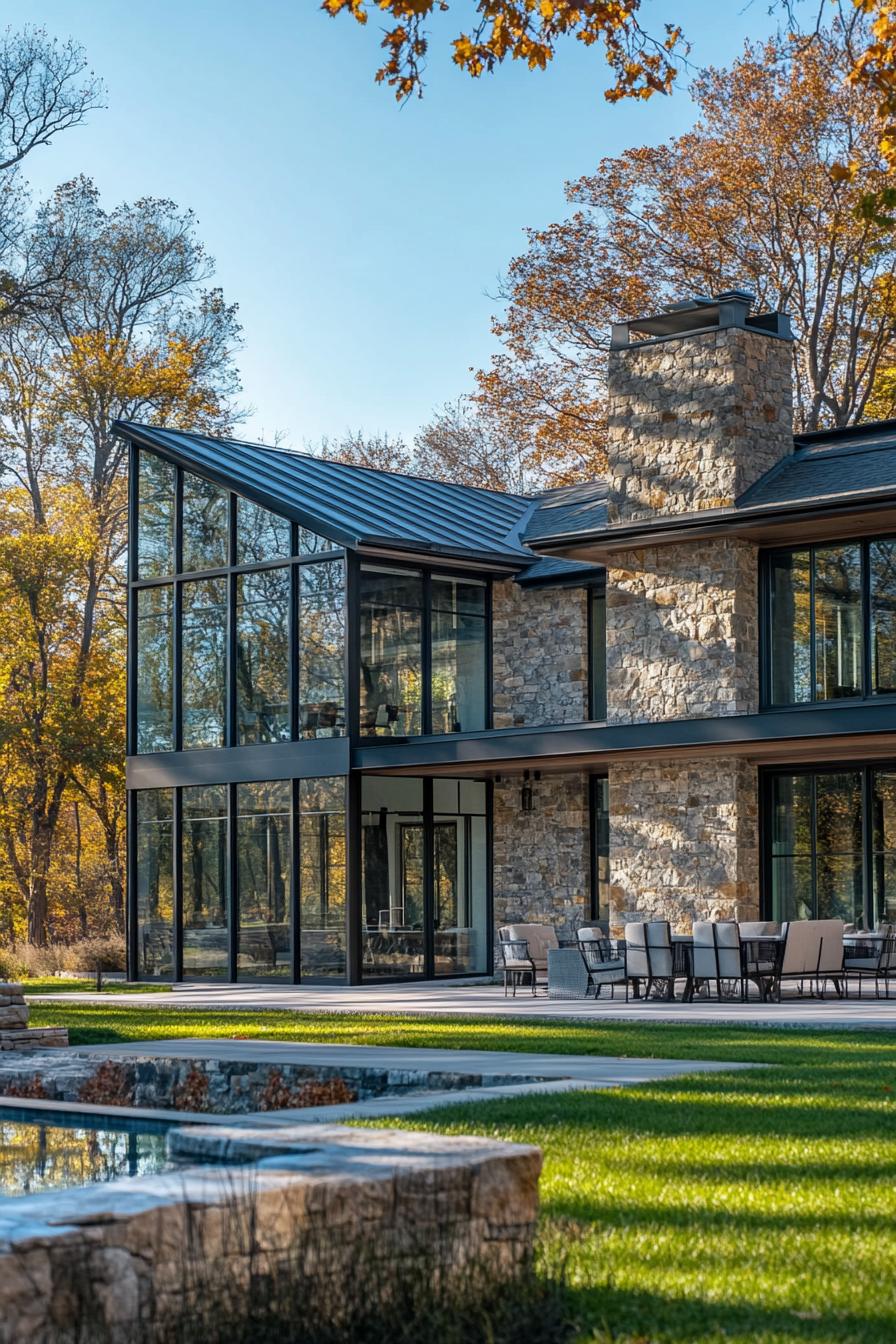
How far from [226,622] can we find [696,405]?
24.2 feet

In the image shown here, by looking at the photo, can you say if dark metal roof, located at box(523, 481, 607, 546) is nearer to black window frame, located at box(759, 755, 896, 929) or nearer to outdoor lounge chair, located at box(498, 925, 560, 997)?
black window frame, located at box(759, 755, 896, 929)

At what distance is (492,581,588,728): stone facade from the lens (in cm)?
2425

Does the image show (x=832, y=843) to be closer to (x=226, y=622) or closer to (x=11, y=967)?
(x=226, y=622)

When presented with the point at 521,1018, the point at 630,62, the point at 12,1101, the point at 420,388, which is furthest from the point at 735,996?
the point at 420,388

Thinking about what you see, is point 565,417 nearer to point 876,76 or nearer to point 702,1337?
point 876,76

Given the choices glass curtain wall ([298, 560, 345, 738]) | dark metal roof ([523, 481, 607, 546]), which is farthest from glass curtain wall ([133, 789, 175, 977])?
dark metal roof ([523, 481, 607, 546])

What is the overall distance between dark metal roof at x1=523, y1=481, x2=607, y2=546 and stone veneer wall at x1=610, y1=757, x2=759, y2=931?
4123mm

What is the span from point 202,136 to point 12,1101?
20.2 metres

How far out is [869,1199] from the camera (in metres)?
6.57

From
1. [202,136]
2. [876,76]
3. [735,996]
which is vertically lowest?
[735,996]

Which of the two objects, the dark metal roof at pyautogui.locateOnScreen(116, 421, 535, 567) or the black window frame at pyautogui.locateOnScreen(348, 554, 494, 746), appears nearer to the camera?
the black window frame at pyautogui.locateOnScreen(348, 554, 494, 746)

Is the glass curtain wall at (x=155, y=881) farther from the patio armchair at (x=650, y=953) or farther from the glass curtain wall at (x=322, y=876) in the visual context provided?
the patio armchair at (x=650, y=953)

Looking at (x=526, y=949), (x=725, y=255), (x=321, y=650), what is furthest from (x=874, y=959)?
(x=725, y=255)

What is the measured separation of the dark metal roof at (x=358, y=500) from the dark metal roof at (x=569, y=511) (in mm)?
295
